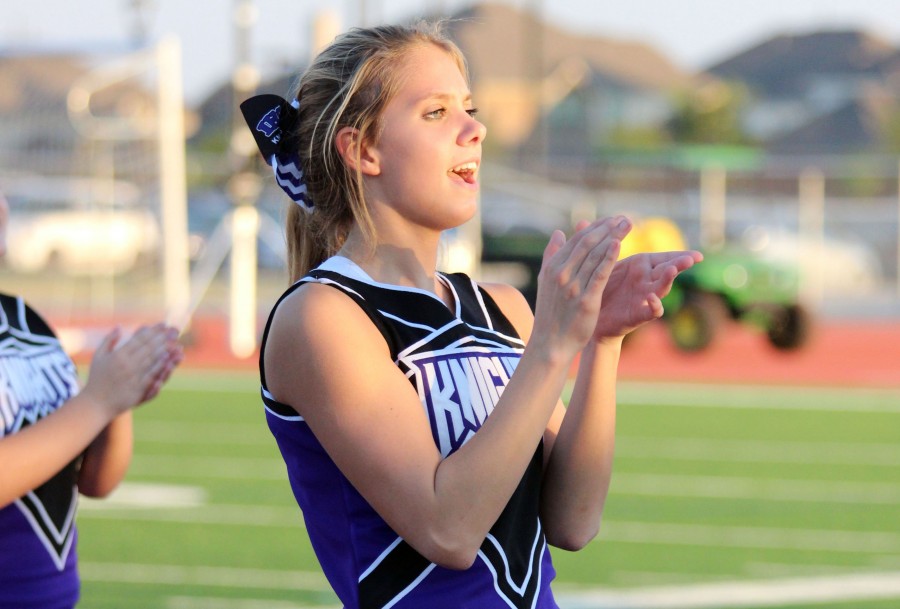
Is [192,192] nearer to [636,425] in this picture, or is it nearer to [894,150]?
[636,425]

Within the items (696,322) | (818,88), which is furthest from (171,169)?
(818,88)

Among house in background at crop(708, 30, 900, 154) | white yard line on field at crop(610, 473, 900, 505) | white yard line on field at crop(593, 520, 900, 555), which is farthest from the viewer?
house in background at crop(708, 30, 900, 154)

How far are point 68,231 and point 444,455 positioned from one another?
26.3 m

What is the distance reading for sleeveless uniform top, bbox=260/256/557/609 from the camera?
1.95 metres

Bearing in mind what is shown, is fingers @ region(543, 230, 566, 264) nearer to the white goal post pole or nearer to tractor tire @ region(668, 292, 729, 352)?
the white goal post pole

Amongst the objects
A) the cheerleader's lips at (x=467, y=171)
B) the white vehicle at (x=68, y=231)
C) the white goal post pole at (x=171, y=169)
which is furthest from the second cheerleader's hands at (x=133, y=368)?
the white vehicle at (x=68, y=231)

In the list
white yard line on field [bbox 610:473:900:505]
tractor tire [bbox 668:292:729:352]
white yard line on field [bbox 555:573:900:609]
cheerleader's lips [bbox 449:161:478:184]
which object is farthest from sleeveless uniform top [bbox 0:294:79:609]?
tractor tire [bbox 668:292:729:352]

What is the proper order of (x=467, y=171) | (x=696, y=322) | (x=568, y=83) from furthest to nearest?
(x=568, y=83)
(x=696, y=322)
(x=467, y=171)

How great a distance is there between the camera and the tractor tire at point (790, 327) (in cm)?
1568

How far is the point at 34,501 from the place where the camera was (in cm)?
248

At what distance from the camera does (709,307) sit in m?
15.1

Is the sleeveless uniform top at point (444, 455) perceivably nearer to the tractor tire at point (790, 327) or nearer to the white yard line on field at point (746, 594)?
the white yard line on field at point (746, 594)

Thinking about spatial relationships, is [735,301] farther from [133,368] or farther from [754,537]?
[133,368]

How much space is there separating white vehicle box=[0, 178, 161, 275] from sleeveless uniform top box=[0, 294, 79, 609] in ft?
63.4
